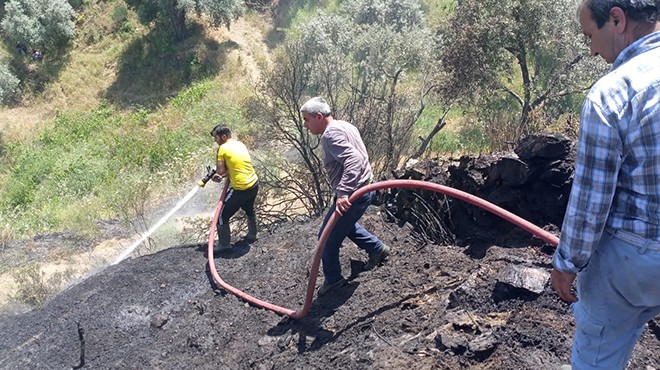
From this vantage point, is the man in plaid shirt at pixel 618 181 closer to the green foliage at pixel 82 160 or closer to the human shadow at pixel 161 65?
the green foliage at pixel 82 160

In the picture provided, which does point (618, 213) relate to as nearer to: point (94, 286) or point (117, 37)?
point (94, 286)

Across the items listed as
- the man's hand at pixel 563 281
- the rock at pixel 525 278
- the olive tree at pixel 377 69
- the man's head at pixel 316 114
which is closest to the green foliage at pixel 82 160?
the olive tree at pixel 377 69

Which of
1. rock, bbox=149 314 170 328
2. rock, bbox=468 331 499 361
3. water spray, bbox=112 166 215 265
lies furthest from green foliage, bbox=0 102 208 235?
rock, bbox=468 331 499 361

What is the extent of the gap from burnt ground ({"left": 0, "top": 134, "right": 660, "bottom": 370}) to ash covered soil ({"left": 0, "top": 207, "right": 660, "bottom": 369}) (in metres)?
0.01

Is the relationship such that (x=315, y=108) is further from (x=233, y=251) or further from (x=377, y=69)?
(x=377, y=69)

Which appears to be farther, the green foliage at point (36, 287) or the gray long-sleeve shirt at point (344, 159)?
the green foliage at point (36, 287)

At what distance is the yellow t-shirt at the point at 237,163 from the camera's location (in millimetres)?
7090

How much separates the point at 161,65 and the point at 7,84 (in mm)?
6726

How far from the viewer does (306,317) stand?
17.4 ft

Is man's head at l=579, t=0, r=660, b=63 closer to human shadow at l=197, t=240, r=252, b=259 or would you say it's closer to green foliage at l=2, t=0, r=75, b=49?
human shadow at l=197, t=240, r=252, b=259

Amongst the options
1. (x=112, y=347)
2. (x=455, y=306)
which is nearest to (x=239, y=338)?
(x=112, y=347)

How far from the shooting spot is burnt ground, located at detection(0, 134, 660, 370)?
13.1ft

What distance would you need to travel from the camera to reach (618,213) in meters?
2.45

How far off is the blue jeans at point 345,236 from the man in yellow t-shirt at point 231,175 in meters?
2.08
